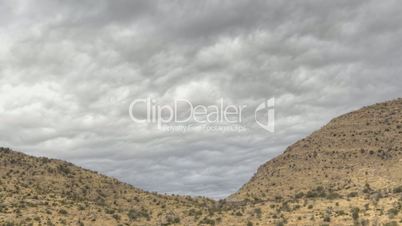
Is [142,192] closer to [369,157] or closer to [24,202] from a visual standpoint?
[24,202]

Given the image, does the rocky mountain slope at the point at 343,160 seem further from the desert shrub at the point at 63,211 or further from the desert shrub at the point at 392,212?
the desert shrub at the point at 63,211

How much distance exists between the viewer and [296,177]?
93.9m

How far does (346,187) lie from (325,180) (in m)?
7.25

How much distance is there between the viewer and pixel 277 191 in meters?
89.6

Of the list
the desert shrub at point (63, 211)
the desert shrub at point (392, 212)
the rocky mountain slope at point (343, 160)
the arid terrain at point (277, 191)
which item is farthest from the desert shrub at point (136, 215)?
the rocky mountain slope at point (343, 160)

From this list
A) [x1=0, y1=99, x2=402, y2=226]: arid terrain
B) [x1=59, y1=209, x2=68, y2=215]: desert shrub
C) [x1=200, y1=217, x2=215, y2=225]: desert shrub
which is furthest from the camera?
[x1=59, y1=209, x2=68, y2=215]: desert shrub

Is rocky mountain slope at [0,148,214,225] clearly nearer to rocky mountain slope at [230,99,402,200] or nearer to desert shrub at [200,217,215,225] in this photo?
desert shrub at [200,217,215,225]

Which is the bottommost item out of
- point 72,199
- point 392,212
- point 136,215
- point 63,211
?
point 392,212

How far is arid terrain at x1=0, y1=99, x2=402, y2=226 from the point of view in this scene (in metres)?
48.1

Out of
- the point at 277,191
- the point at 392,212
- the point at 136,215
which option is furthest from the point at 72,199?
the point at 392,212

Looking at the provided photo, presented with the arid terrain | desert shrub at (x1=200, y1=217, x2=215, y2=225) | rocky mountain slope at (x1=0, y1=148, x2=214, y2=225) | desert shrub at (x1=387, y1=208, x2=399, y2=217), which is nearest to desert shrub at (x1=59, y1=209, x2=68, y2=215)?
rocky mountain slope at (x1=0, y1=148, x2=214, y2=225)

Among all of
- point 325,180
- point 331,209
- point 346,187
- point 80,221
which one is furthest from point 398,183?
point 80,221

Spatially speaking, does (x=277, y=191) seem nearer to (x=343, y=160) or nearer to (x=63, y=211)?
(x=343, y=160)

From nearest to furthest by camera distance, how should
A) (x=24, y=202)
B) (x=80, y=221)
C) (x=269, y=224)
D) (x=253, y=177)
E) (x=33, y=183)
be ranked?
(x=269, y=224) → (x=80, y=221) → (x=24, y=202) → (x=33, y=183) → (x=253, y=177)
